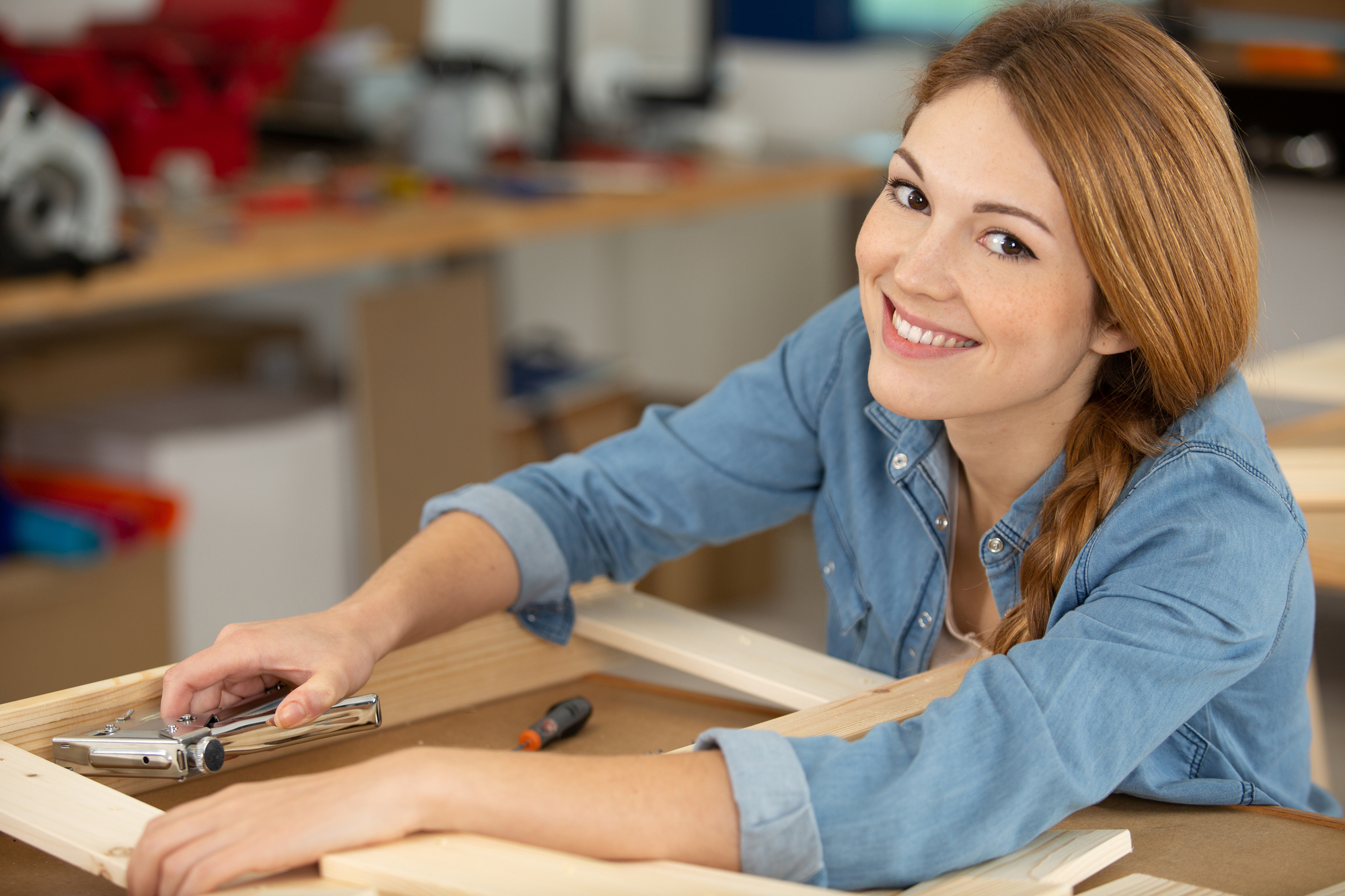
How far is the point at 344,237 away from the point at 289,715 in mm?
1365

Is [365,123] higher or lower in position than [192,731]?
higher

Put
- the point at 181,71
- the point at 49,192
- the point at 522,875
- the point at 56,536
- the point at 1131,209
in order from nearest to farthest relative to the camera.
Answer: the point at 522,875
the point at 1131,209
the point at 49,192
the point at 56,536
the point at 181,71

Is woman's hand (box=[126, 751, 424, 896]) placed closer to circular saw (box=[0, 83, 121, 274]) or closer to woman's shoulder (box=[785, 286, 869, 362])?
woman's shoulder (box=[785, 286, 869, 362])

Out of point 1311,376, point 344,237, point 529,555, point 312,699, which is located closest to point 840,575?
point 529,555

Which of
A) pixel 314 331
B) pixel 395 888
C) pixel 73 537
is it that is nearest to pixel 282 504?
pixel 73 537

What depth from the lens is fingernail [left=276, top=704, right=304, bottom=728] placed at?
35.1 inches

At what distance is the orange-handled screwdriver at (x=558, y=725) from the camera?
38.9 inches

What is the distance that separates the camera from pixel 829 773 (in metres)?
0.78

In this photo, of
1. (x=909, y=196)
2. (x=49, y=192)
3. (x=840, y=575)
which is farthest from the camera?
(x=49, y=192)

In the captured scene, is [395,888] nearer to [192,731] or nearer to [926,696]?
[192,731]

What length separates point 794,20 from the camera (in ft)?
11.6

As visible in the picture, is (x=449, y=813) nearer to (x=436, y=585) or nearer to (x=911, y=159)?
(x=436, y=585)

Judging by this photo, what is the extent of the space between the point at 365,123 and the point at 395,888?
7.92 ft

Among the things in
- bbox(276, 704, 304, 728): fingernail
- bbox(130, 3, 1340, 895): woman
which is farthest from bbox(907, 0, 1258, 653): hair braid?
bbox(276, 704, 304, 728): fingernail
